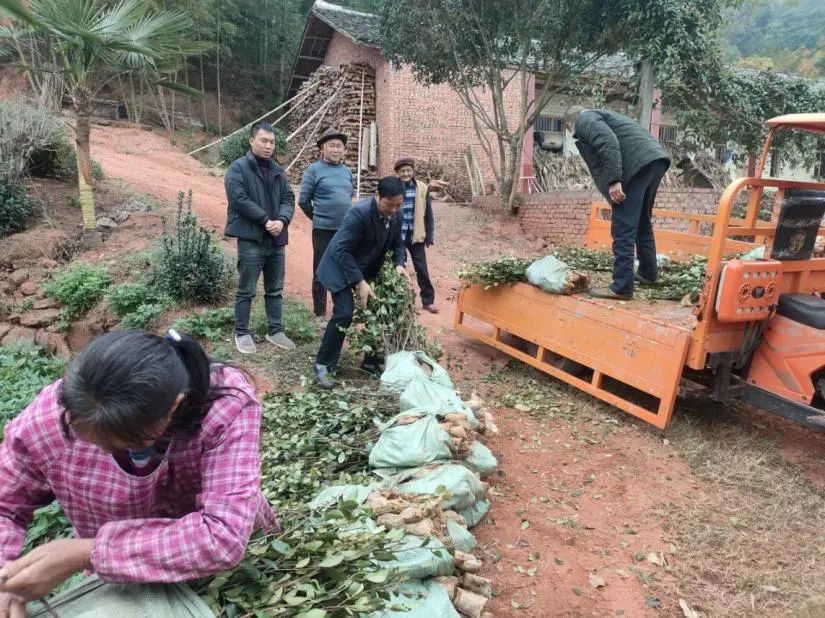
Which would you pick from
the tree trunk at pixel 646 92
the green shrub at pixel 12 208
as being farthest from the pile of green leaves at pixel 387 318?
the tree trunk at pixel 646 92

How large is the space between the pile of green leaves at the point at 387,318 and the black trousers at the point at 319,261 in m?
1.25

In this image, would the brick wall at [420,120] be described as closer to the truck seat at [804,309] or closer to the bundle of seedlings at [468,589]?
the truck seat at [804,309]

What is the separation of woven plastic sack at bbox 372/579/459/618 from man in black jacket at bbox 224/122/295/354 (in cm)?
320

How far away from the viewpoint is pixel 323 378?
13.9 ft

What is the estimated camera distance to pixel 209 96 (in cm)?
2569

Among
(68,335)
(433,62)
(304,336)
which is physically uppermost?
(433,62)

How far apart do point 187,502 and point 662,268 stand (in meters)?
5.01

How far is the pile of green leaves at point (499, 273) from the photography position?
4.91m

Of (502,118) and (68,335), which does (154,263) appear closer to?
(68,335)

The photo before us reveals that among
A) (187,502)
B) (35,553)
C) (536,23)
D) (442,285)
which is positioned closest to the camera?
(35,553)

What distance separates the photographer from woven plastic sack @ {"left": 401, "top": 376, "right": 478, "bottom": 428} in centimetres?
339

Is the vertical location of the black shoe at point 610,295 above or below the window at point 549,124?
below

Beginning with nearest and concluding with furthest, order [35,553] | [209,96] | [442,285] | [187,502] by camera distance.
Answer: [35,553] < [187,502] < [442,285] < [209,96]

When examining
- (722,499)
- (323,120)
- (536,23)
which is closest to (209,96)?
(323,120)
